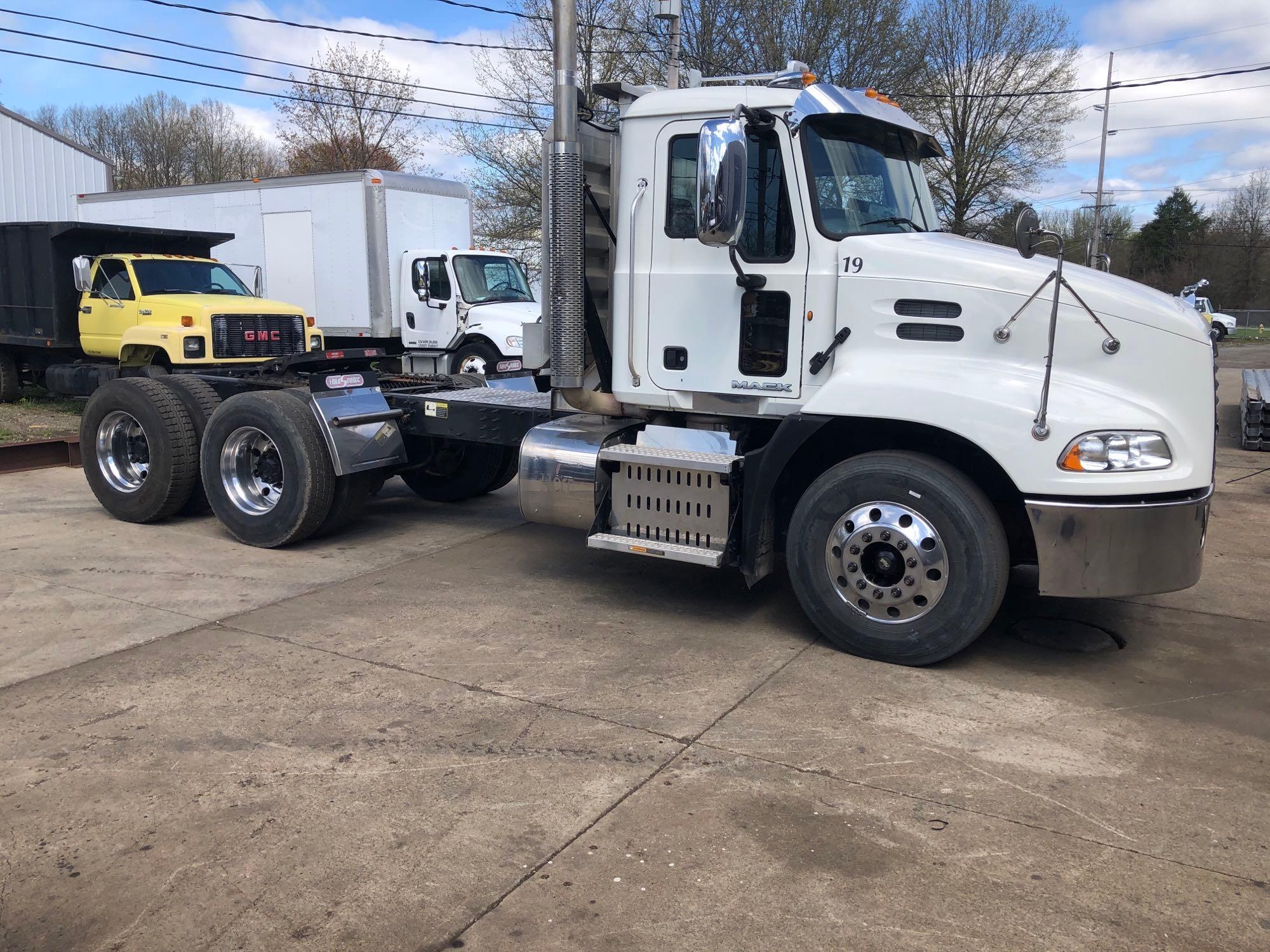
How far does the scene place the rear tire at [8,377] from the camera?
15.5 meters

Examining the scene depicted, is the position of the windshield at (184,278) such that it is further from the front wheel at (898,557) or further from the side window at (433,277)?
the front wheel at (898,557)

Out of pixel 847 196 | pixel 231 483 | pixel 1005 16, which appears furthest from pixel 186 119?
pixel 847 196

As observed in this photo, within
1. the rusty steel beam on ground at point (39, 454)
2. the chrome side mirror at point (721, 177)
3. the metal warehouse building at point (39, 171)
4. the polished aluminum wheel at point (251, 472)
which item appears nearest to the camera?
the chrome side mirror at point (721, 177)

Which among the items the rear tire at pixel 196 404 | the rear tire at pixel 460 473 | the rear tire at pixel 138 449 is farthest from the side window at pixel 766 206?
the rear tire at pixel 138 449

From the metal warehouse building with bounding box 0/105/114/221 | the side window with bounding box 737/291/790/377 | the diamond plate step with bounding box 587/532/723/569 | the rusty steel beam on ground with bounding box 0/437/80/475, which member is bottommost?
the rusty steel beam on ground with bounding box 0/437/80/475

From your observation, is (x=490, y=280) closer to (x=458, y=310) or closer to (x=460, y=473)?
(x=458, y=310)

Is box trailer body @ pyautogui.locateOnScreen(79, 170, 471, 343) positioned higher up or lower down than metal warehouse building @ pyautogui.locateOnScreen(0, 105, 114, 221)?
lower down

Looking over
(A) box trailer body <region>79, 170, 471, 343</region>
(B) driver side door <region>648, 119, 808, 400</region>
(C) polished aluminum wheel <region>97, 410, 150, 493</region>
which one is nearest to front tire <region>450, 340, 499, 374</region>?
(A) box trailer body <region>79, 170, 471, 343</region>

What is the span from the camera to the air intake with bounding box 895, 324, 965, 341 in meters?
5.21

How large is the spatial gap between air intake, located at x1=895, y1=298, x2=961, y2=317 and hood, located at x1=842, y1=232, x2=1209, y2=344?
0.37 feet

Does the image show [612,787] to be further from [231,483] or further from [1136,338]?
[231,483]

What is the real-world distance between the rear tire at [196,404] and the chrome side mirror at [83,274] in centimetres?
517

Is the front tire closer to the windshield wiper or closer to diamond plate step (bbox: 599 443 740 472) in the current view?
diamond plate step (bbox: 599 443 740 472)

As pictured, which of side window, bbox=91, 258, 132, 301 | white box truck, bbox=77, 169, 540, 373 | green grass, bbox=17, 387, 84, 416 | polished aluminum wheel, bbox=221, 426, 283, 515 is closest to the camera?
polished aluminum wheel, bbox=221, 426, 283, 515
